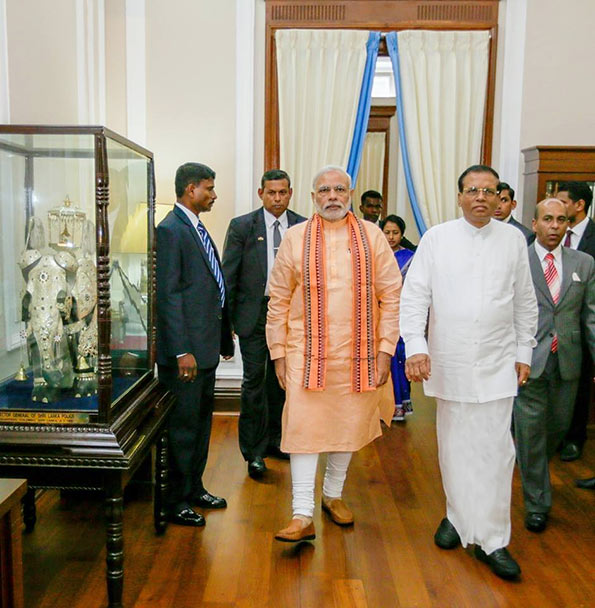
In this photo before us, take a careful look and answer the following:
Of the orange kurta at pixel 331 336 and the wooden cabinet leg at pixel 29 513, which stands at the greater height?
the orange kurta at pixel 331 336

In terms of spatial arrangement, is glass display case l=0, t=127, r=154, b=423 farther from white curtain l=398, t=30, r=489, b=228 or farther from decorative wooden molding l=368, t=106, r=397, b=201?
decorative wooden molding l=368, t=106, r=397, b=201

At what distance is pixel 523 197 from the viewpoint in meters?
5.01

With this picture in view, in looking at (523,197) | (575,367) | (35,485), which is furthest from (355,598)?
(523,197)

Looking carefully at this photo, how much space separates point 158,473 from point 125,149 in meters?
1.36

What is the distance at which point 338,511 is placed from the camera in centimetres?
327

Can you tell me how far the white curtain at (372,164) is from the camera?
7551mm

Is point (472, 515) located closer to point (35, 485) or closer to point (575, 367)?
point (575, 367)

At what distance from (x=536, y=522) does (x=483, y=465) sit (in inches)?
23.5

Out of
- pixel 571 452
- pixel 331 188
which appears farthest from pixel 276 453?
pixel 331 188

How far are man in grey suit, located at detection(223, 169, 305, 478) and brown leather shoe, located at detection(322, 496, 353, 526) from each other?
2.20ft

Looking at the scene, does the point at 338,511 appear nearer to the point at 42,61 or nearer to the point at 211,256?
the point at 211,256

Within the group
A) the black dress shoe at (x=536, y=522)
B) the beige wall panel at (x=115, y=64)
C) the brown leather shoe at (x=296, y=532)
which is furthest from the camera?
the beige wall panel at (x=115, y=64)

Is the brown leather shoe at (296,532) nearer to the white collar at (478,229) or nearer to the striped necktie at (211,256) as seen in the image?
the striped necktie at (211,256)

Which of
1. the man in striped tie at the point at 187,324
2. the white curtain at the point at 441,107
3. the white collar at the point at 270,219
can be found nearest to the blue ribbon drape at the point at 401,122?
the white curtain at the point at 441,107
